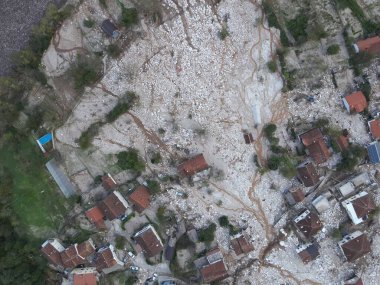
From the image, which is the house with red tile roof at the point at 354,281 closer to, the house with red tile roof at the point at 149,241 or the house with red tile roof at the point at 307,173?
the house with red tile roof at the point at 307,173

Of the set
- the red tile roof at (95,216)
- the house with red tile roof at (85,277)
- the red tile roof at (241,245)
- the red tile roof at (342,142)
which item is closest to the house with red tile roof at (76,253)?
the house with red tile roof at (85,277)

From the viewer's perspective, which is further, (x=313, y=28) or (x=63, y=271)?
(x=63, y=271)

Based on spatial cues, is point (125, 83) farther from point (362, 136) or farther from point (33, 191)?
point (362, 136)

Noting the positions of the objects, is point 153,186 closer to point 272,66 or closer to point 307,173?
point 307,173

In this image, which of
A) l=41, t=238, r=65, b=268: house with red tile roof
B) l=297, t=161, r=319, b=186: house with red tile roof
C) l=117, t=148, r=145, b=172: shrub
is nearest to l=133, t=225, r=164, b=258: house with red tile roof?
l=117, t=148, r=145, b=172: shrub

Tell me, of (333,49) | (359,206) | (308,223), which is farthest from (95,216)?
(333,49)

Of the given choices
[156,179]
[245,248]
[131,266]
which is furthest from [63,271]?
[245,248]

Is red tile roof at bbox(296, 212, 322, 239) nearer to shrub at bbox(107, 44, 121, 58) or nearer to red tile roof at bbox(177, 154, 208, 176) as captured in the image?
red tile roof at bbox(177, 154, 208, 176)
